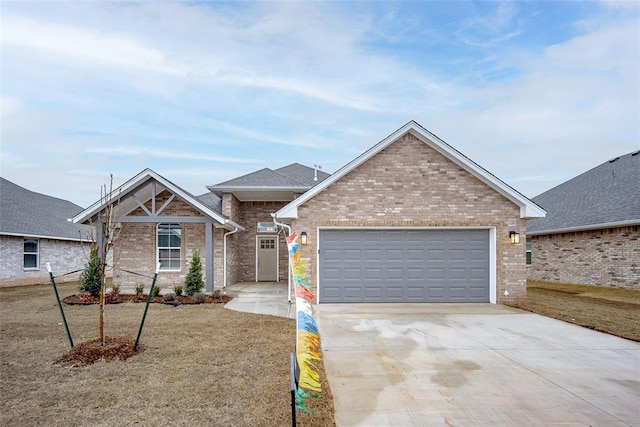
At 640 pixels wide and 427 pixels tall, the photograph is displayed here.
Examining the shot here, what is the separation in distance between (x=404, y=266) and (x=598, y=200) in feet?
38.6

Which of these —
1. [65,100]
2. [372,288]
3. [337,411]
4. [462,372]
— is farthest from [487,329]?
[65,100]

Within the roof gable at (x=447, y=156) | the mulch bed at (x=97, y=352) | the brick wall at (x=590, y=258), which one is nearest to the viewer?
the mulch bed at (x=97, y=352)

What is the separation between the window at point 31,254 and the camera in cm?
1897

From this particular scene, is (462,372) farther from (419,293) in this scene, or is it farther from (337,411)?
(419,293)

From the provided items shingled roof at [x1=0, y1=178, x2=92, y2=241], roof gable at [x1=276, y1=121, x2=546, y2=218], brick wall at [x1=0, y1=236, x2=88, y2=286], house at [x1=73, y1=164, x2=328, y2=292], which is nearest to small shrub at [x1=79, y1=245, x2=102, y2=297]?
house at [x1=73, y1=164, x2=328, y2=292]

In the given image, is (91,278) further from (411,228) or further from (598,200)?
(598,200)

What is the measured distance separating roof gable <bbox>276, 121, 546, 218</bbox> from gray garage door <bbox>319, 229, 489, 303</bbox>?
1281 millimetres

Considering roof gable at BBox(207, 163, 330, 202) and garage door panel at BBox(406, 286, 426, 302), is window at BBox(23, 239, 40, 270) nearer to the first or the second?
roof gable at BBox(207, 163, 330, 202)

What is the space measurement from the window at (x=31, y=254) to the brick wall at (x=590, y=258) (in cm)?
2558

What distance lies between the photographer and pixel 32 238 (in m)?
19.2

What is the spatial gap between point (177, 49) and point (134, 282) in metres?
9.56

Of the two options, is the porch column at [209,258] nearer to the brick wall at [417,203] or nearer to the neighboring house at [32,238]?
the brick wall at [417,203]

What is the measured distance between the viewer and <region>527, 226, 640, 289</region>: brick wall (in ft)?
48.8

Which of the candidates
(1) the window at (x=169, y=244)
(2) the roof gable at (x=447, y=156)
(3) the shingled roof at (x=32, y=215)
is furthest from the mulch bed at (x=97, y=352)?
(3) the shingled roof at (x=32, y=215)
